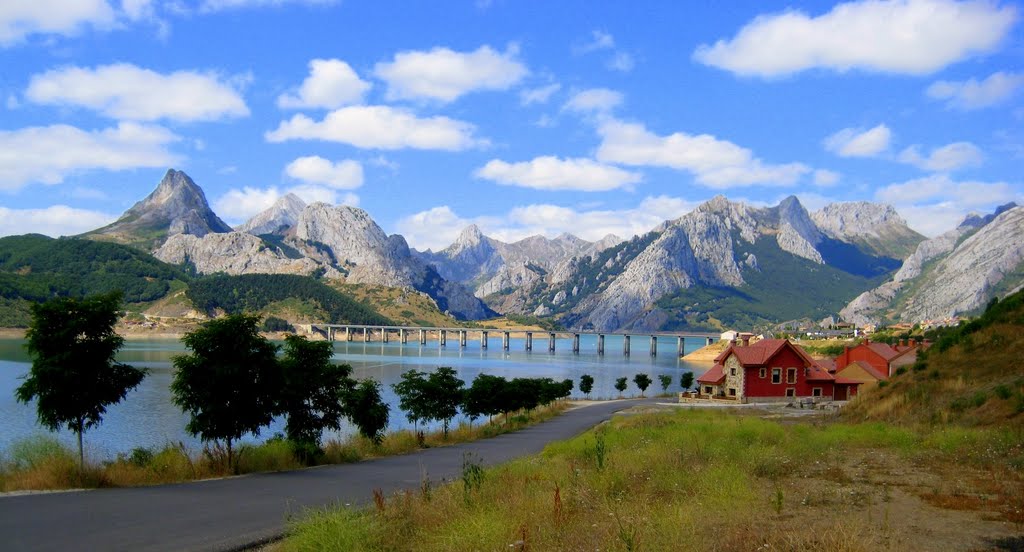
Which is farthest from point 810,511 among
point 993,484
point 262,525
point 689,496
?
point 262,525

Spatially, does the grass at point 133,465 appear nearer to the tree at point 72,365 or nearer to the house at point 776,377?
the tree at point 72,365

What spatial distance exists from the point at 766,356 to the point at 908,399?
3530 cm

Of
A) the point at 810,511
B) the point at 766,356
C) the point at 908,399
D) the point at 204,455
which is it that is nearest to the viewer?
the point at 810,511

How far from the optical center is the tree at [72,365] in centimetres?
2103

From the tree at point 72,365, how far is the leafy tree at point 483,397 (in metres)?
34.2

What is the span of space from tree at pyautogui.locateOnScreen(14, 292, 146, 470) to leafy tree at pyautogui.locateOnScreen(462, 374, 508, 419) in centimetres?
3424

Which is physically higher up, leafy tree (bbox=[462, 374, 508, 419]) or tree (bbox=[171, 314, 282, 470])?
tree (bbox=[171, 314, 282, 470])

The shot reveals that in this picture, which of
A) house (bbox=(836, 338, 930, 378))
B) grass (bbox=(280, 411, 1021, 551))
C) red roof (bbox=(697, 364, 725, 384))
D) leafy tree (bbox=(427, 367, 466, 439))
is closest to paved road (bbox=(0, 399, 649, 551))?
grass (bbox=(280, 411, 1021, 551))

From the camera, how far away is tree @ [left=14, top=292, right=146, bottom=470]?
828 inches

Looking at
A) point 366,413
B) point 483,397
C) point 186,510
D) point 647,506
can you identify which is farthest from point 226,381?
point 483,397

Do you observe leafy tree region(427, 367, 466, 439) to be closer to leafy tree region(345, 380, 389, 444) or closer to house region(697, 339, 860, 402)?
leafy tree region(345, 380, 389, 444)

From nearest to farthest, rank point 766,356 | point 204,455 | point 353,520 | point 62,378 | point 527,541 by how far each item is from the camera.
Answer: point 527,541 < point 353,520 < point 62,378 < point 204,455 < point 766,356

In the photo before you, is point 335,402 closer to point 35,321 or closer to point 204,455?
point 204,455

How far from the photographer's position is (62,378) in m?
20.9
